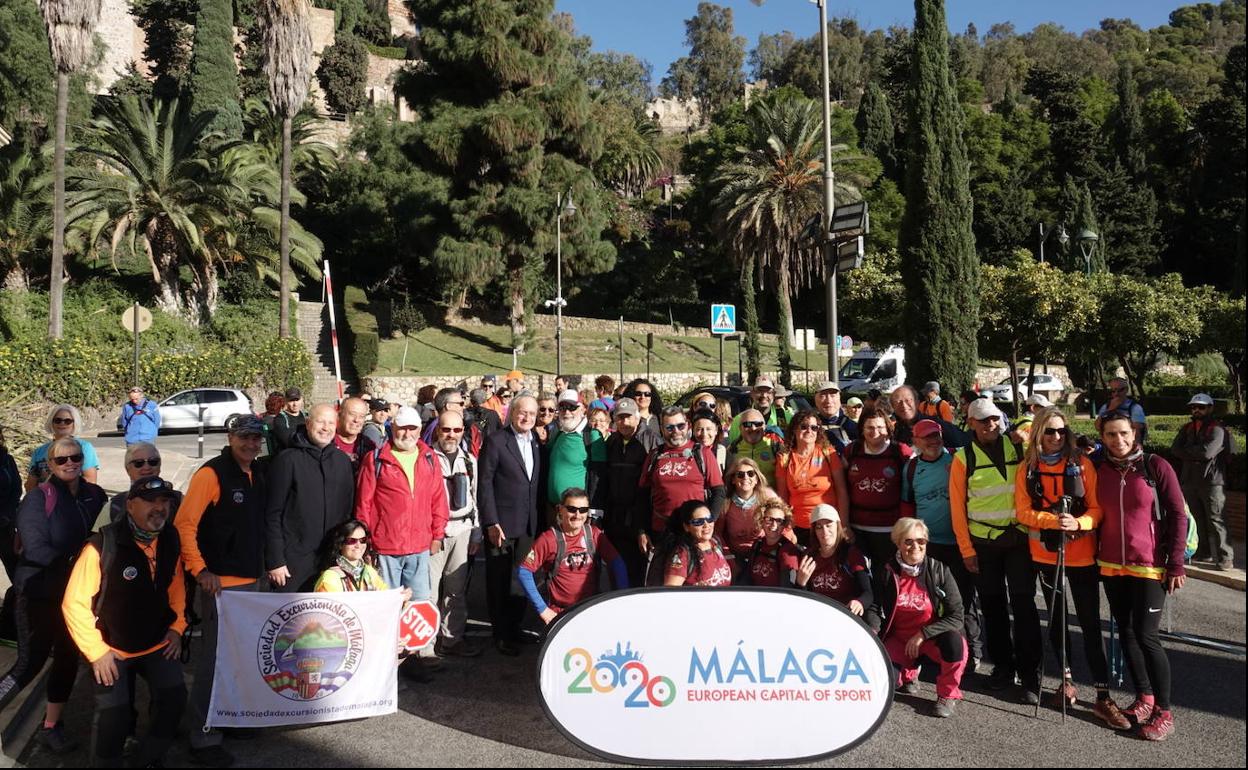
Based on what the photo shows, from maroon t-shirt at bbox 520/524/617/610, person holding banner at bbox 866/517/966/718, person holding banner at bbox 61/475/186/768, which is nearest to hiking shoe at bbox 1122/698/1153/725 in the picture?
person holding banner at bbox 866/517/966/718

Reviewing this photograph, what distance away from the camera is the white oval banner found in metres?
4.46

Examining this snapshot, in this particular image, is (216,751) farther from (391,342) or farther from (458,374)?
(391,342)

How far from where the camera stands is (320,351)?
3756 centimetres

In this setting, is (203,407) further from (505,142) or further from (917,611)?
(917,611)

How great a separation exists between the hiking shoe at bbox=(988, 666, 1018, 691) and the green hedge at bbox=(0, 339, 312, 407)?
22118mm

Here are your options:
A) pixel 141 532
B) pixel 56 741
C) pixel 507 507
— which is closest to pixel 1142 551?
pixel 507 507

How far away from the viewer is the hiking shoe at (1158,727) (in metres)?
4.80

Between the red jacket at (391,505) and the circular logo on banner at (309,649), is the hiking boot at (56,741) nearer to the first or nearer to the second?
the circular logo on banner at (309,649)

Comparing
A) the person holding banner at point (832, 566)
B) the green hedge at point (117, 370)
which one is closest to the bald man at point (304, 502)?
the person holding banner at point (832, 566)

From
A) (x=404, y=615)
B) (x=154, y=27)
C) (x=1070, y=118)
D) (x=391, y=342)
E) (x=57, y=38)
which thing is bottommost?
(x=404, y=615)

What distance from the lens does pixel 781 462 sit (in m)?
6.72

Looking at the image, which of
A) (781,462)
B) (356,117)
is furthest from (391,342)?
(781,462)

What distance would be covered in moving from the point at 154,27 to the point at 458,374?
148 feet

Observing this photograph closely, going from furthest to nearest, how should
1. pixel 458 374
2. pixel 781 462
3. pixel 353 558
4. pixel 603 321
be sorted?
1. pixel 603 321
2. pixel 458 374
3. pixel 781 462
4. pixel 353 558
